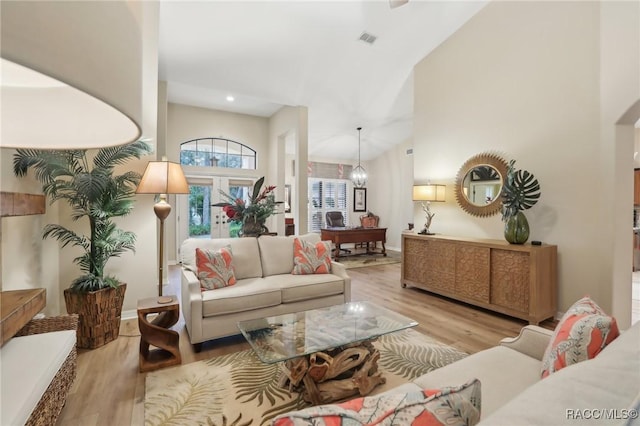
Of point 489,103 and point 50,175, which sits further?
point 489,103

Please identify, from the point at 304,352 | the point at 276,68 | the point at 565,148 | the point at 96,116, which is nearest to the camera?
the point at 96,116

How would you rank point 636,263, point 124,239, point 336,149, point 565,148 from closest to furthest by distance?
point 124,239, point 565,148, point 636,263, point 336,149

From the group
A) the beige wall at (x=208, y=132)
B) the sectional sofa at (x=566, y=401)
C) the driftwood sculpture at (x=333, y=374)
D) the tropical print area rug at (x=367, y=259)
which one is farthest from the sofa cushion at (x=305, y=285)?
the beige wall at (x=208, y=132)

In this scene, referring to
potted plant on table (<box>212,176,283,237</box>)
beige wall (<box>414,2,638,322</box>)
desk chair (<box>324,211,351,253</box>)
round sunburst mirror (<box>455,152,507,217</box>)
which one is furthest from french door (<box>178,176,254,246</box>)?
beige wall (<box>414,2,638,322</box>)

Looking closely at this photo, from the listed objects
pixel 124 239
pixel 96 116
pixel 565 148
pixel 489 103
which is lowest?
pixel 124 239

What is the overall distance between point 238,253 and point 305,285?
0.81m

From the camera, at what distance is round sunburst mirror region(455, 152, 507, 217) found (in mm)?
3973

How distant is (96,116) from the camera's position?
496 millimetres

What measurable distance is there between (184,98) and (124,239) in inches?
172

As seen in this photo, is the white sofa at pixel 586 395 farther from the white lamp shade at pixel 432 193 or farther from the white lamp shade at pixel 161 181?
the white lamp shade at pixel 432 193

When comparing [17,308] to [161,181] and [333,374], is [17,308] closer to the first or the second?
[161,181]

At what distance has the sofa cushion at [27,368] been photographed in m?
1.22

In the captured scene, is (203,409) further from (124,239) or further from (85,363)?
(124,239)

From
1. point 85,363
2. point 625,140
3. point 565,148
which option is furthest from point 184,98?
point 625,140
